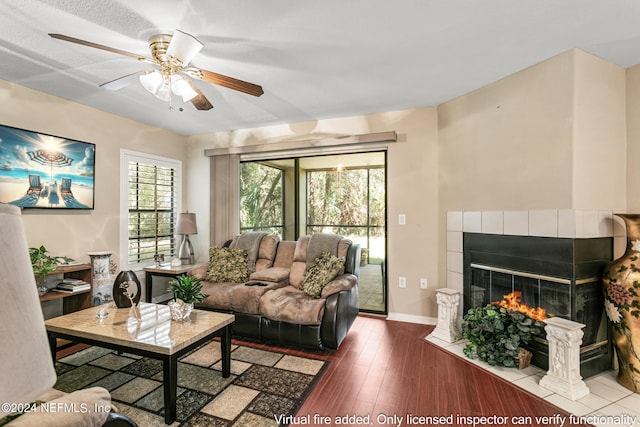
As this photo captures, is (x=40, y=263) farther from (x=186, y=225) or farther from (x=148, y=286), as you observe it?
(x=186, y=225)

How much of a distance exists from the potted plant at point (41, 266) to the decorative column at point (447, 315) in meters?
3.66

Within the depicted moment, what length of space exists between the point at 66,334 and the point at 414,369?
266 centimetres

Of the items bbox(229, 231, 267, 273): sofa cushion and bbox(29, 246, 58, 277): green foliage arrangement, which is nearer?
bbox(29, 246, 58, 277): green foliage arrangement

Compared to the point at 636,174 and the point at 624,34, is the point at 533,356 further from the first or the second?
the point at 624,34

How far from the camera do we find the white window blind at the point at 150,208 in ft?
13.1

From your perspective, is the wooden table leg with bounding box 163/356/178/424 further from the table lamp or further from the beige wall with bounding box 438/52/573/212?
the beige wall with bounding box 438/52/573/212

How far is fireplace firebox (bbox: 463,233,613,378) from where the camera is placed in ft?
7.79

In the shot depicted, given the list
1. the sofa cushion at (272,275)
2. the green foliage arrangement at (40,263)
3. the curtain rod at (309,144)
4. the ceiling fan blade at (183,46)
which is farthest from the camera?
the curtain rod at (309,144)

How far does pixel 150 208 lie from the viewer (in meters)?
4.27

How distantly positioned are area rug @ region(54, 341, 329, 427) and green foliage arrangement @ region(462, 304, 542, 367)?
4.38ft

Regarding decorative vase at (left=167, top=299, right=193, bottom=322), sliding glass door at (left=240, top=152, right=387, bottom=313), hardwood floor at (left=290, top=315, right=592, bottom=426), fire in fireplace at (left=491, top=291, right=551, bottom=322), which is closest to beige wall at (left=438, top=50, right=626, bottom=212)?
fire in fireplace at (left=491, top=291, right=551, bottom=322)

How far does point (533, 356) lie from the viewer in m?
2.59

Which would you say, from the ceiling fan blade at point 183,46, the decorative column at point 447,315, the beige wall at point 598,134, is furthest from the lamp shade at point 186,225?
the beige wall at point 598,134

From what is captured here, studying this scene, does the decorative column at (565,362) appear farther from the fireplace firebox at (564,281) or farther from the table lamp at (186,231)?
the table lamp at (186,231)
